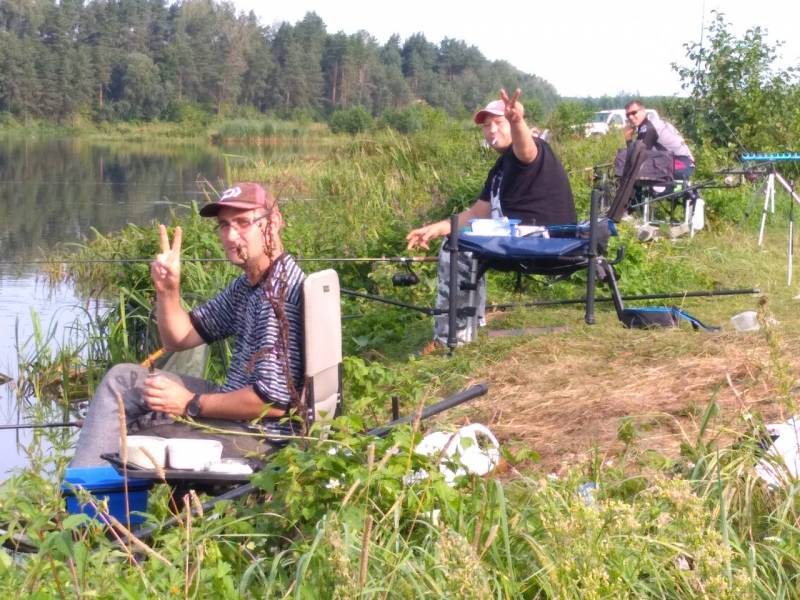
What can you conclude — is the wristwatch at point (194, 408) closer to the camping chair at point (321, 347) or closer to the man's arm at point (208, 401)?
the man's arm at point (208, 401)

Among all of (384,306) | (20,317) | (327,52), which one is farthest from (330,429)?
(327,52)

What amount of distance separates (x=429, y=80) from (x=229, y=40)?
1460 centimetres

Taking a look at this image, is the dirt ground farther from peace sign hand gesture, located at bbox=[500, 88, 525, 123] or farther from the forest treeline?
the forest treeline

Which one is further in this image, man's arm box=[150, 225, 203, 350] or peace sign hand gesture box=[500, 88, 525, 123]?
peace sign hand gesture box=[500, 88, 525, 123]

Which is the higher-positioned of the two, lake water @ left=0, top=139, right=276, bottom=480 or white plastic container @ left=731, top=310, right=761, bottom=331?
white plastic container @ left=731, top=310, right=761, bottom=331

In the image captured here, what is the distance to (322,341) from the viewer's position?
12.2 feet

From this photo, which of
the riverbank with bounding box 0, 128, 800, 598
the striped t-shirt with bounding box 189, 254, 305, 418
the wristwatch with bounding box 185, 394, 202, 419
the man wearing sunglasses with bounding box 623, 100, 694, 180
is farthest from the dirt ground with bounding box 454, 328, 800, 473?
the man wearing sunglasses with bounding box 623, 100, 694, 180

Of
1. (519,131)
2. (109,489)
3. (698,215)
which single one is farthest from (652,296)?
(698,215)

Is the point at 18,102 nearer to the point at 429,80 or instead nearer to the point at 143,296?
the point at 429,80

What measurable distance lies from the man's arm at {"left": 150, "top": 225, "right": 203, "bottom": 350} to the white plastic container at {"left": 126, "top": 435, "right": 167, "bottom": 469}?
69 cm

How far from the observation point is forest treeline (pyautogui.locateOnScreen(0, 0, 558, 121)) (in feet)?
193

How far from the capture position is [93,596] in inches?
91.0

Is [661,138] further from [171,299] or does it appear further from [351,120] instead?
[351,120]

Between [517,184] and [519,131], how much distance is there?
359 millimetres
